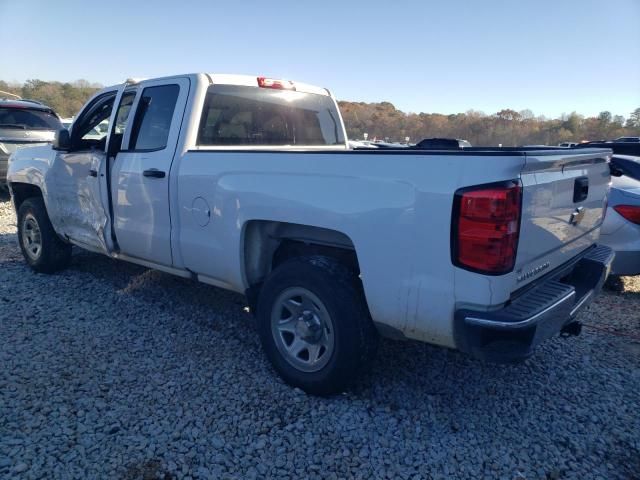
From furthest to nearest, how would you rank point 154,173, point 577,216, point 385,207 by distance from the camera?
1. point 154,173
2. point 577,216
3. point 385,207

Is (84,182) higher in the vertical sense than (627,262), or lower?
higher

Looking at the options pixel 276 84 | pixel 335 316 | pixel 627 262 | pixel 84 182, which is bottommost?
pixel 627 262

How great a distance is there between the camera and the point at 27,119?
30.3 feet

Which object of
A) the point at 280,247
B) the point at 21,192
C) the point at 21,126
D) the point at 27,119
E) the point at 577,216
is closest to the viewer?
the point at 577,216

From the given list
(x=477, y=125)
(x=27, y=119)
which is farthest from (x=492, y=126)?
(x=27, y=119)

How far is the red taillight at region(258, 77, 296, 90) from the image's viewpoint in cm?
414

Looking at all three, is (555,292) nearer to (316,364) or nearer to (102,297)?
(316,364)

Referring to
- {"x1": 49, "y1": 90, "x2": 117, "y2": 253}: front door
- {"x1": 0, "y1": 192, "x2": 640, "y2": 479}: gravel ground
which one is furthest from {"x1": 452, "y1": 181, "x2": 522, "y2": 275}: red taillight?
{"x1": 49, "y1": 90, "x2": 117, "y2": 253}: front door

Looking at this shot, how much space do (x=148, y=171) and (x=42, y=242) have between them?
2283 millimetres

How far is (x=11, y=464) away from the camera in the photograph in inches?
90.7

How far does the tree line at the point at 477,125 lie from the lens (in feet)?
96.0

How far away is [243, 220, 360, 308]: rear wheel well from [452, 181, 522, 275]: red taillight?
32.0 inches

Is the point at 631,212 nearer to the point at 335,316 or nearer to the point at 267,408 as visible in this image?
the point at 335,316

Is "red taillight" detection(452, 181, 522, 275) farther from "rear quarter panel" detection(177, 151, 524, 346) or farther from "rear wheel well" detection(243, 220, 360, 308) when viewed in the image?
"rear wheel well" detection(243, 220, 360, 308)
